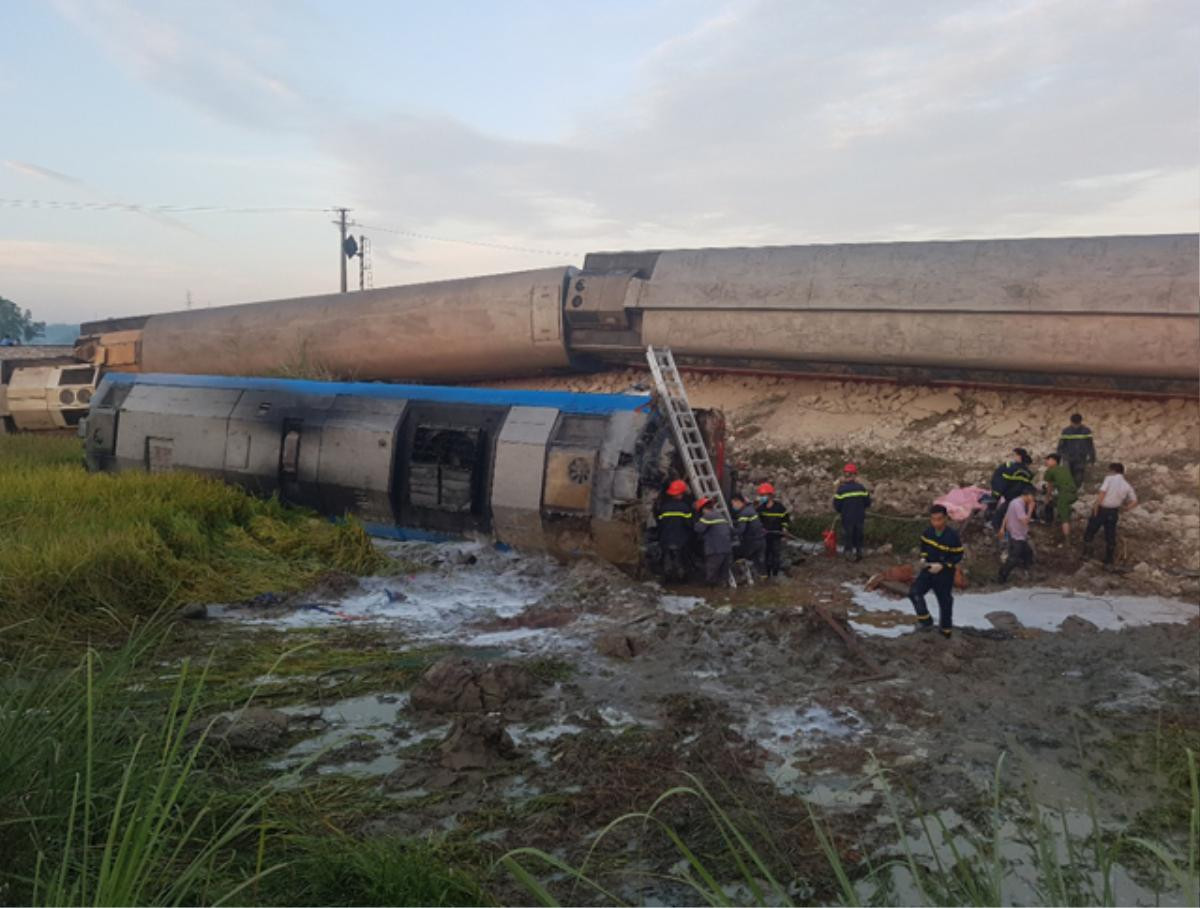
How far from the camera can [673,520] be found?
32.2ft

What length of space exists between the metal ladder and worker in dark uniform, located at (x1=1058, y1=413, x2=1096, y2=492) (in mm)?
5184

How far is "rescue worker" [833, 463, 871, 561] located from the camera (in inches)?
446

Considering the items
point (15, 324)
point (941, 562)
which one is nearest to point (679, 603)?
point (941, 562)

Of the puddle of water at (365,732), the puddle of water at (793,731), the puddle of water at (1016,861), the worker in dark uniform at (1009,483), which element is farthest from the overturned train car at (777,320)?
the puddle of water at (365,732)

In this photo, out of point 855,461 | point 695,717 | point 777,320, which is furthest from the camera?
point 777,320

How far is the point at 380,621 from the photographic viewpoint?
8297mm

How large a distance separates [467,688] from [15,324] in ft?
193

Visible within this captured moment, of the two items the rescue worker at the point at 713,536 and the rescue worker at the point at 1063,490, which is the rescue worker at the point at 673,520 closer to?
the rescue worker at the point at 713,536

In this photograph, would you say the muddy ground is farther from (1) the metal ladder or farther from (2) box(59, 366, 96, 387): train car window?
(2) box(59, 366, 96, 387): train car window

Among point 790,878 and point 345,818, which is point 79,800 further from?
point 790,878

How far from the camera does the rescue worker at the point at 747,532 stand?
33.8 ft

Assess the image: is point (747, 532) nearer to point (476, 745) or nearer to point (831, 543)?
point (831, 543)

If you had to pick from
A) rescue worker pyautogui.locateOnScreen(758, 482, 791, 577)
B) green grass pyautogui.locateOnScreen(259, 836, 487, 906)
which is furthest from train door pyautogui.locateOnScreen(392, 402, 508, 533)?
green grass pyautogui.locateOnScreen(259, 836, 487, 906)

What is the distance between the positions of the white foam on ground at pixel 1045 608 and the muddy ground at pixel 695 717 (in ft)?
0.16
